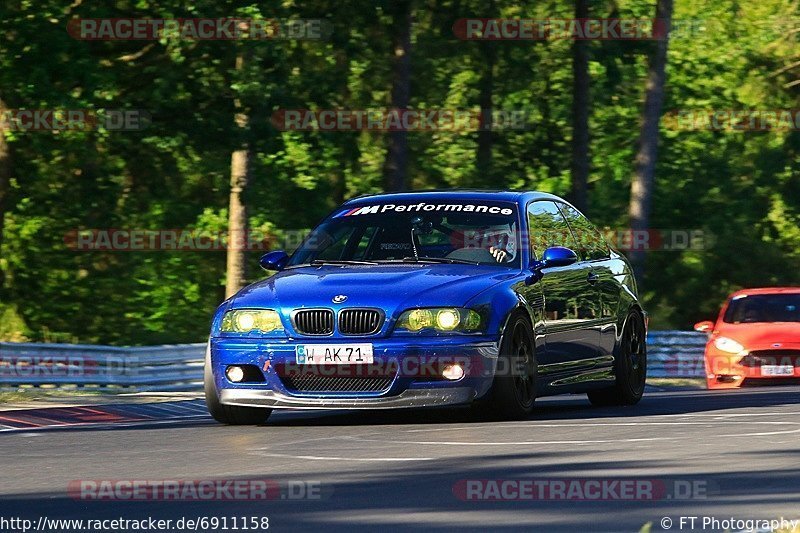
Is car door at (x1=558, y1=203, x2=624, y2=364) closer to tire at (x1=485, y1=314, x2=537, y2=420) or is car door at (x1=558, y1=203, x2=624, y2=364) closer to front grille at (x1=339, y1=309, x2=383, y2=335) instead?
tire at (x1=485, y1=314, x2=537, y2=420)

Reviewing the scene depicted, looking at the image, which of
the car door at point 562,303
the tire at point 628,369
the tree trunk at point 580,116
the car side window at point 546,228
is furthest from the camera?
the tree trunk at point 580,116

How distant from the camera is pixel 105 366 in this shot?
2019cm

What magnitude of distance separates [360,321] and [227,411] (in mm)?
1376

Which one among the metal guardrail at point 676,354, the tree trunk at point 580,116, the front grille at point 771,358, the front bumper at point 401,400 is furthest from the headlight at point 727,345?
the tree trunk at point 580,116

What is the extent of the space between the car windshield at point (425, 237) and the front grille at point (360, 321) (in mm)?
1134

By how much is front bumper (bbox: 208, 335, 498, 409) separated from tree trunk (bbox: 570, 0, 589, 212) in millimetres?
23251

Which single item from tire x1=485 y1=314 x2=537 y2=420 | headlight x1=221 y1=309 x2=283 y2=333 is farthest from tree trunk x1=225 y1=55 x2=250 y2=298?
tire x1=485 y1=314 x2=537 y2=420

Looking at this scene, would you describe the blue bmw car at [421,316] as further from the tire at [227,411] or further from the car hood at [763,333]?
the car hood at [763,333]

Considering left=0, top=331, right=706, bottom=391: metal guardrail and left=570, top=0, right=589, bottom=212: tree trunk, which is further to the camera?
left=570, top=0, right=589, bottom=212: tree trunk

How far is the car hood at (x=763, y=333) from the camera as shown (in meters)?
20.4

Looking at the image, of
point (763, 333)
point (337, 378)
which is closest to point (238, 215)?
point (763, 333)

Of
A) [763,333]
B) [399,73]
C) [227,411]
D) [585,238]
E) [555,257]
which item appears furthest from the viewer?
[399,73]

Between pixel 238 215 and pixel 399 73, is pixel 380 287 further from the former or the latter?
pixel 399 73

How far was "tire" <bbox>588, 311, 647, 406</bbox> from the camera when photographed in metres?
14.3
